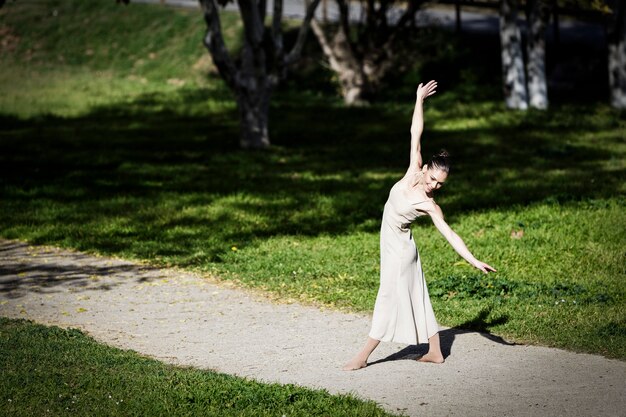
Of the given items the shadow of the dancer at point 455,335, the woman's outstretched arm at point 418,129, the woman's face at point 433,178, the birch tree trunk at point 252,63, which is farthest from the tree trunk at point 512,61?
the woman's face at point 433,178

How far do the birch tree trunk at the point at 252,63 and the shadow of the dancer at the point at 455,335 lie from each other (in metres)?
11.5

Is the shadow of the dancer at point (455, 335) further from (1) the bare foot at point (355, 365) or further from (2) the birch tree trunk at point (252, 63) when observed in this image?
(2) the birch tree trunk at point (252, 63)

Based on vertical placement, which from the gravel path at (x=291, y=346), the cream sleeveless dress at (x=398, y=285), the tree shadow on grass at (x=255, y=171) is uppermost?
the cream sleeveless dress at (x=398, y=285)

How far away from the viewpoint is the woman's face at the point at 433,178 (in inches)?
293

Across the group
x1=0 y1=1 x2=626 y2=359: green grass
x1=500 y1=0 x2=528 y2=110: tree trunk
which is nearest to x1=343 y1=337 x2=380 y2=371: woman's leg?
x1=0 y1=1 x2=626 y2=359: green grass

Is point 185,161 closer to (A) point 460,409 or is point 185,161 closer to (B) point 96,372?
(B) point 96,372

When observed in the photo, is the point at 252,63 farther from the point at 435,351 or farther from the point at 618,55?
the point at 435,351

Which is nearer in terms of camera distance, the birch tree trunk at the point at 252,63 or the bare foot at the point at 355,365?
the bare foot at the point at 355,365

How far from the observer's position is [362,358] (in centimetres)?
788

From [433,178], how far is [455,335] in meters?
1.99

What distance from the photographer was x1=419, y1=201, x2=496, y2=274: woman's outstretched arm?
282 inches

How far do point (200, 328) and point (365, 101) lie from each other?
57.1 feet

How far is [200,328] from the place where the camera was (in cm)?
924

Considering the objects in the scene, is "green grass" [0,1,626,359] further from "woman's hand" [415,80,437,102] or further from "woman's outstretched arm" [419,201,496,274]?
"woman's hand" [415,80,437,102]
